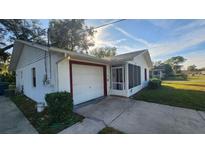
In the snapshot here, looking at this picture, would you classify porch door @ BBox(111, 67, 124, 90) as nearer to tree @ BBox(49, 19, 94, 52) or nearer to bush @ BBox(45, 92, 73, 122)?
bush @ BBox(45, 92, 73, 122)

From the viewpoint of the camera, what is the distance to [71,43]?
19.7m

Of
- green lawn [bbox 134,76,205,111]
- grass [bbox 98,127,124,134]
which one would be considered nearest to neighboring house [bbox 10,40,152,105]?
green lawn [bbox 134,76,205,111]

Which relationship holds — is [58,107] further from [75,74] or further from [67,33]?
[67,33]

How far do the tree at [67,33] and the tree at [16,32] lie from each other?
197 cm

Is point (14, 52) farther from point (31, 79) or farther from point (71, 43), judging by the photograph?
point (71, 43)

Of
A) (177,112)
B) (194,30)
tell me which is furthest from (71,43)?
(177,112)

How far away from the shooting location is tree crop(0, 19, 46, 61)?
14.5 metres

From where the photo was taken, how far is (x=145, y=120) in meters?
5.09

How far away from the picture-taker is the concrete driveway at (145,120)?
429 centimetres

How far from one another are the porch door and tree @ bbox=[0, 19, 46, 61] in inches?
385

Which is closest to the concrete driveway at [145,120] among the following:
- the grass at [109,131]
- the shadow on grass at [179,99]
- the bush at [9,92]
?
the grass at [109,131]

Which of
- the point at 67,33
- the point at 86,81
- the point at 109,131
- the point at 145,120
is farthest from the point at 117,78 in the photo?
the point at 67,33

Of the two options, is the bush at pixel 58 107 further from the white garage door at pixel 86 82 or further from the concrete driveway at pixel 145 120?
the white garage door at pixel 86 82
